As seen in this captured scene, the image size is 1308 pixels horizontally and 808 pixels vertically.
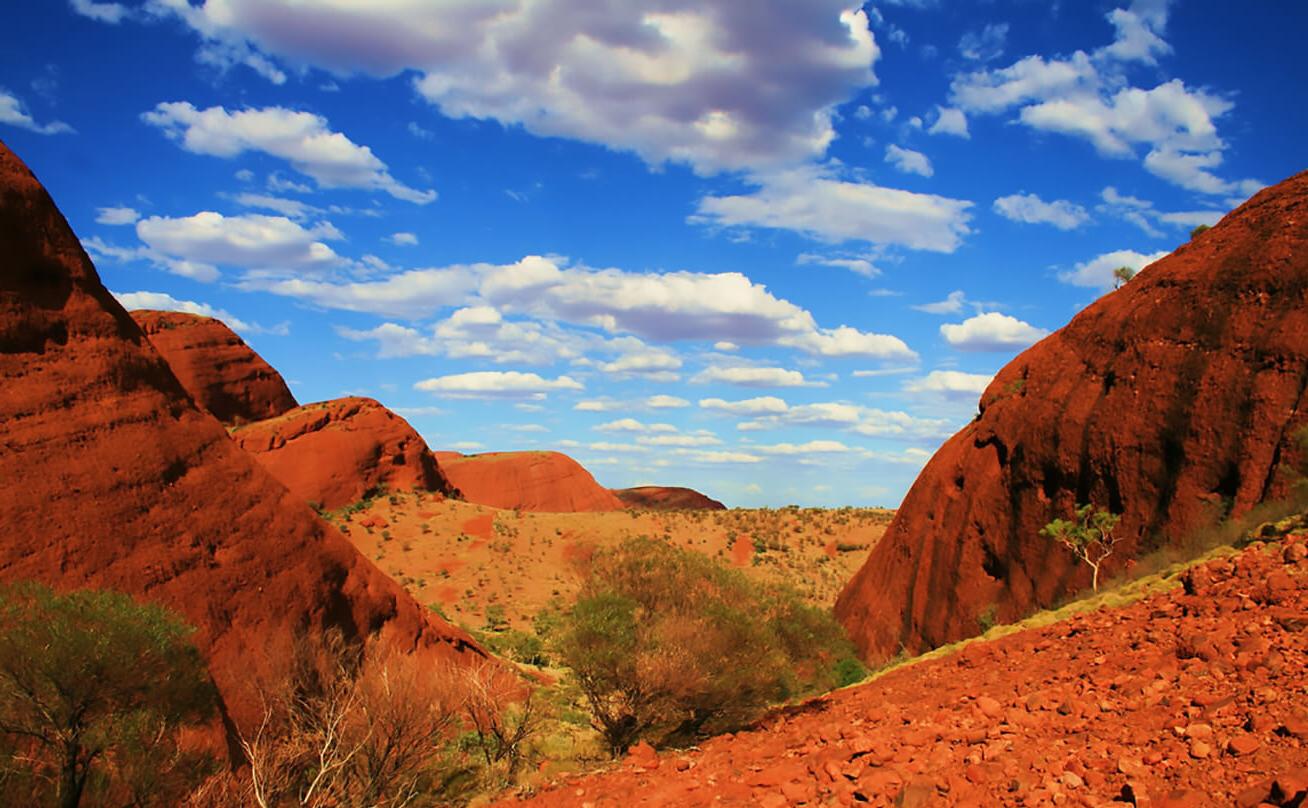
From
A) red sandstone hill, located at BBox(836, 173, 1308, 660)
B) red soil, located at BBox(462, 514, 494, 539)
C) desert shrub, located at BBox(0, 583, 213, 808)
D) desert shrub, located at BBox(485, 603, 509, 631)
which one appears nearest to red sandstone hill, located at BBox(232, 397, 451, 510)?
red soil, located at BBox(462, 514, 494, 539)

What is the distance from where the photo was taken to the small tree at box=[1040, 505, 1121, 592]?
53.2 feet

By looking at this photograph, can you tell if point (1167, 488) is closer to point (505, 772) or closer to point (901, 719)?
point (901, 719)

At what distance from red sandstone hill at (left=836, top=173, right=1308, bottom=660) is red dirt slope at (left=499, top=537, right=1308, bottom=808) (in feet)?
19.8

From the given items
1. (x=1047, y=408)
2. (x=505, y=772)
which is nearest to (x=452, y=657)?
(x=505, y=772)

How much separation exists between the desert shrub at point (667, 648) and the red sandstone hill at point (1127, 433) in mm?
6543

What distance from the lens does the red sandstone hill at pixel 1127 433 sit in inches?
569

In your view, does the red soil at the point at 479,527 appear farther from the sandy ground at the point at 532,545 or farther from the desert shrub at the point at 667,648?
the desert shrub at the point at 667,648

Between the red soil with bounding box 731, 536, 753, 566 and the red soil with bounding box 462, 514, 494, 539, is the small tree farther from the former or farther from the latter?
the red soil with bounding box 462, 514, 494, 539

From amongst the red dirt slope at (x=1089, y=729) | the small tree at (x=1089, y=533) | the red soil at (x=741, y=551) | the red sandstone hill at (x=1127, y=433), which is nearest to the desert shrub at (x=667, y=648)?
the red dirt slope at (x=1089, y=729)

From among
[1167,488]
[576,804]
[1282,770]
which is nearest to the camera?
[1282,770]

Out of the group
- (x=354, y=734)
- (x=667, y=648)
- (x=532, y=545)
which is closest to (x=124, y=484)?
(x=354, y=734)

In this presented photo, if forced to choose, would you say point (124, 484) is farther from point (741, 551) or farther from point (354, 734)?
point (741, 551)

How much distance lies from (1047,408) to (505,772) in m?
15.6

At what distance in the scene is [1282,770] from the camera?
15.5 ft
